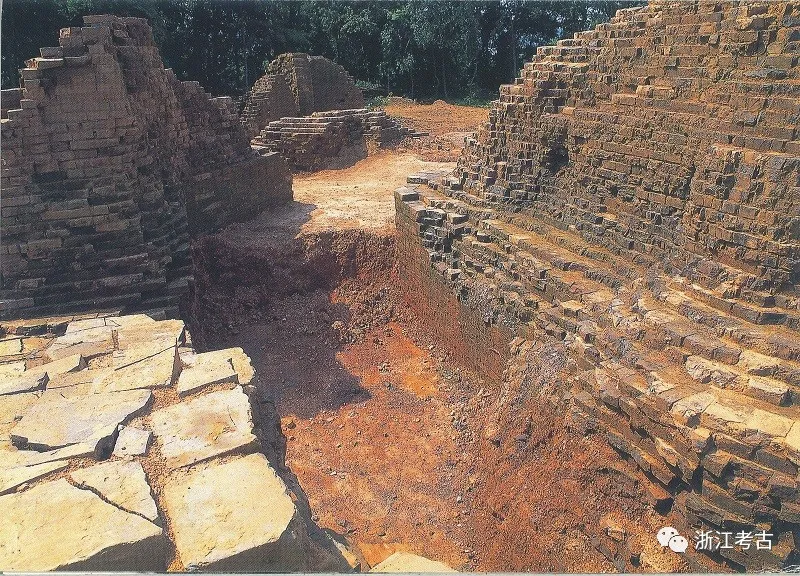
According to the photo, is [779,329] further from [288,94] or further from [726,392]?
[288,94]

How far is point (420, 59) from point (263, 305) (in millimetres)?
23536

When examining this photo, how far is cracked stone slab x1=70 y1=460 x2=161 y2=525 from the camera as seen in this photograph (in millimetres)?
3277

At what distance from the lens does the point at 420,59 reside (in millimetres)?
Result: 30625

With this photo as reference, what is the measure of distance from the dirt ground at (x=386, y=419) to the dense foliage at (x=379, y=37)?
15123 mm

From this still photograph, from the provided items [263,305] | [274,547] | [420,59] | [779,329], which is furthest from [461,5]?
[274,547]

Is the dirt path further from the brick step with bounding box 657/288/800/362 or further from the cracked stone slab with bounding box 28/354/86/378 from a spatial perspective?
the brick step with bounding box 657/288/800/362

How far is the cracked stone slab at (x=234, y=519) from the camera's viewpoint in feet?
9.96

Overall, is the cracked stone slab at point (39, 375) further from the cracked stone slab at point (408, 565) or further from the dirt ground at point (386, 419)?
the cracked stone slab at point (408, 565)

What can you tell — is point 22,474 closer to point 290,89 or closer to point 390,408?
point 390,408

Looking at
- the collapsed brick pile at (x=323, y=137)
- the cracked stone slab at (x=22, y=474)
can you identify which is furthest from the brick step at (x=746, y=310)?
the collapsed brick pile at (x=323, y=137)

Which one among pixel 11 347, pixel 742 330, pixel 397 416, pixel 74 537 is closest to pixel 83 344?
pixel 11 347

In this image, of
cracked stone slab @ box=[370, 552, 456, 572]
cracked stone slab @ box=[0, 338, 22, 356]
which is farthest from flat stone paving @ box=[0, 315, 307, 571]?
cracked stone slab @ box=[370, 552, 456, 572]

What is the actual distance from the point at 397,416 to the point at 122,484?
4733 millimetres

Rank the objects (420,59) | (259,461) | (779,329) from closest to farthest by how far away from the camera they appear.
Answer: (259,461)
(779,329)
(420,59)
